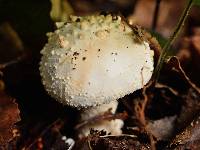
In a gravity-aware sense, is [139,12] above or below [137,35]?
below

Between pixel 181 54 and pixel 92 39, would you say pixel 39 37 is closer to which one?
pixel 92 39

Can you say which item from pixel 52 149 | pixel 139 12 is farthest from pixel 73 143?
pixel 139 12

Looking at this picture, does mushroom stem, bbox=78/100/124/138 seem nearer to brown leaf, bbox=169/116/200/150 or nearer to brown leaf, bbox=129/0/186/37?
brown leaf, bbox=169/116/200/150

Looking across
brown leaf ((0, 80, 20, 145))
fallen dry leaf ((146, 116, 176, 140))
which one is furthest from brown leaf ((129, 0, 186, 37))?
brown leaf ((0, 80, 20, 145))

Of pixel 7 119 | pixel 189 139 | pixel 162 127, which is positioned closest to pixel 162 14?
pixel 162 127

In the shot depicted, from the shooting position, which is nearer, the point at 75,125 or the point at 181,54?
the point at 75,125

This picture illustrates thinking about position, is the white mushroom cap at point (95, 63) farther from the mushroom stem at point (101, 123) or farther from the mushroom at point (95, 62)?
the mushroom stem at point (101, 123)
